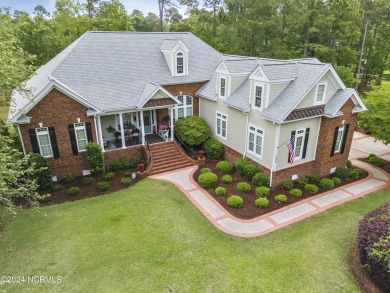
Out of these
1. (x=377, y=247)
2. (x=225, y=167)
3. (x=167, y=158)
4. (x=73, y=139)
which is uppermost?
(x=73, y=139)

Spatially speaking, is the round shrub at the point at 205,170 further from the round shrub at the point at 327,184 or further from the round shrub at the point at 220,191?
the round shrub at the point at 327,184

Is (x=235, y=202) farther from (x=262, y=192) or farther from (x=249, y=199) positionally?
(x=262, y=192)

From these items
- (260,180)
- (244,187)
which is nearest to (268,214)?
(244,187)

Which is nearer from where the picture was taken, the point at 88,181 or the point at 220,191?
the point at 220,191

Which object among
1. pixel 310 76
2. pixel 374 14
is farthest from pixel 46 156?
pixel 374 14

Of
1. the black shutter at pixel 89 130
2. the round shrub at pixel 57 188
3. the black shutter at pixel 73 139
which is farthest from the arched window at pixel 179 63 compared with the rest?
the round shrub at pixel 57 188

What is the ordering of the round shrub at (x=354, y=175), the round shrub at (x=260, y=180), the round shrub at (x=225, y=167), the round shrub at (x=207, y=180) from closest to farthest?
the round shrub at (x=260, y=180) → the round shrub at (x=207, y=180) → the round shrub at (x=354, y=175) → the round shrub at (x=225, y=167)

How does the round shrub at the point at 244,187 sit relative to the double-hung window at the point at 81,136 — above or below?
below
